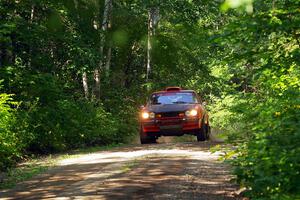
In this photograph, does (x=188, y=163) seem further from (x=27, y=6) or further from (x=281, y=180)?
(x=27, y=6)

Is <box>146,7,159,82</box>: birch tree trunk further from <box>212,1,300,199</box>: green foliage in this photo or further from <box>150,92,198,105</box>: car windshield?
<box>212,1,300,199</box>: green foliage

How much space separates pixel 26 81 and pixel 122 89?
1163 centimetres

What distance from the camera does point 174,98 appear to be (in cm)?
1811

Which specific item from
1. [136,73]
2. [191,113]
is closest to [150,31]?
[136,73]

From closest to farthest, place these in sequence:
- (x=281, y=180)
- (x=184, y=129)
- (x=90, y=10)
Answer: (x=281, y=180) < (x=184, y=129) < (x=90, y=10)

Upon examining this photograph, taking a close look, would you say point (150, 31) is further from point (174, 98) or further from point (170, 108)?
point (170, 108)

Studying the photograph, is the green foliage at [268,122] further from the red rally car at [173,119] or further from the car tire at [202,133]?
the car tire at [202,133]

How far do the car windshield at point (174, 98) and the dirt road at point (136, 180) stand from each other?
538 cm

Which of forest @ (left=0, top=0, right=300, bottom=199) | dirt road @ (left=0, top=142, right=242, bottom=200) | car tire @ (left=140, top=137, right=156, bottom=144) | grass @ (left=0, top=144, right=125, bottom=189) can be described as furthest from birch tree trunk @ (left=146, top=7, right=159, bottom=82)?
dirt road @ (left=0, top=142, right=242, bottom=200)

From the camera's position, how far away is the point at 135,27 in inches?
1208

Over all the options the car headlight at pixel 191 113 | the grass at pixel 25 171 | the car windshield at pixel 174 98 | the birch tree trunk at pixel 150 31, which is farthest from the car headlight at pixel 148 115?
the birch tree trunk at pixel 150 31

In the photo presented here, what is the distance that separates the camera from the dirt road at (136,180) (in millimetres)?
7883

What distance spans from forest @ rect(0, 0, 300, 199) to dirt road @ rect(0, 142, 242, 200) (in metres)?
1.10

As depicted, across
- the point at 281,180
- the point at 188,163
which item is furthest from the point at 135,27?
the point at 281,180
